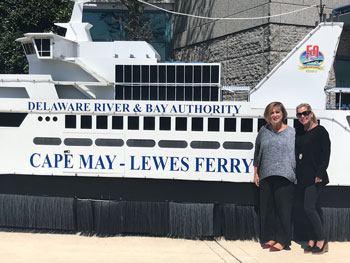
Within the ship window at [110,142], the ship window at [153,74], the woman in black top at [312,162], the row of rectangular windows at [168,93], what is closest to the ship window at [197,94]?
the row of rectangular windows at [168,93]

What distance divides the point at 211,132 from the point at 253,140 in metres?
0.91

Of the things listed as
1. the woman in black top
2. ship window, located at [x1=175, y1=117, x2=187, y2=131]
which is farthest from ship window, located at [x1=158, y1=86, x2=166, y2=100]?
the woman in black top

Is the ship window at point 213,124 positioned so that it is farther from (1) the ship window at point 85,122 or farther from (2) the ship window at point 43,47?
(2) the ship window at point 43,47

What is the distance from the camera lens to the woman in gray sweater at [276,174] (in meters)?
6.83

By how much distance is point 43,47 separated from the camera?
941 centimetres

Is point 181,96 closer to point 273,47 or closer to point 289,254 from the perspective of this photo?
point 289,254

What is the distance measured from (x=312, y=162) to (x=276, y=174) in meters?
0.65

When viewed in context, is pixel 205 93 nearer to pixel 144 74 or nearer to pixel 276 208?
pixel 144 74

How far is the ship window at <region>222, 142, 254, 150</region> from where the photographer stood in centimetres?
822

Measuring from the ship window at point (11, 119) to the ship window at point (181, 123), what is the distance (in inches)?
136

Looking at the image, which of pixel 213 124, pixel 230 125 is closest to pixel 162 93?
pixel 213 124

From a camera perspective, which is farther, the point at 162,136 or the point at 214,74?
the point at 214,74

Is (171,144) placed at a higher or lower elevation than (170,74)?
lower

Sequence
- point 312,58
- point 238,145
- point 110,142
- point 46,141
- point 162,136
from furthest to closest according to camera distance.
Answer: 1. point 312,58
2. point 46,141
3. point 110,142
4. point 162,136
5. point 238,145
